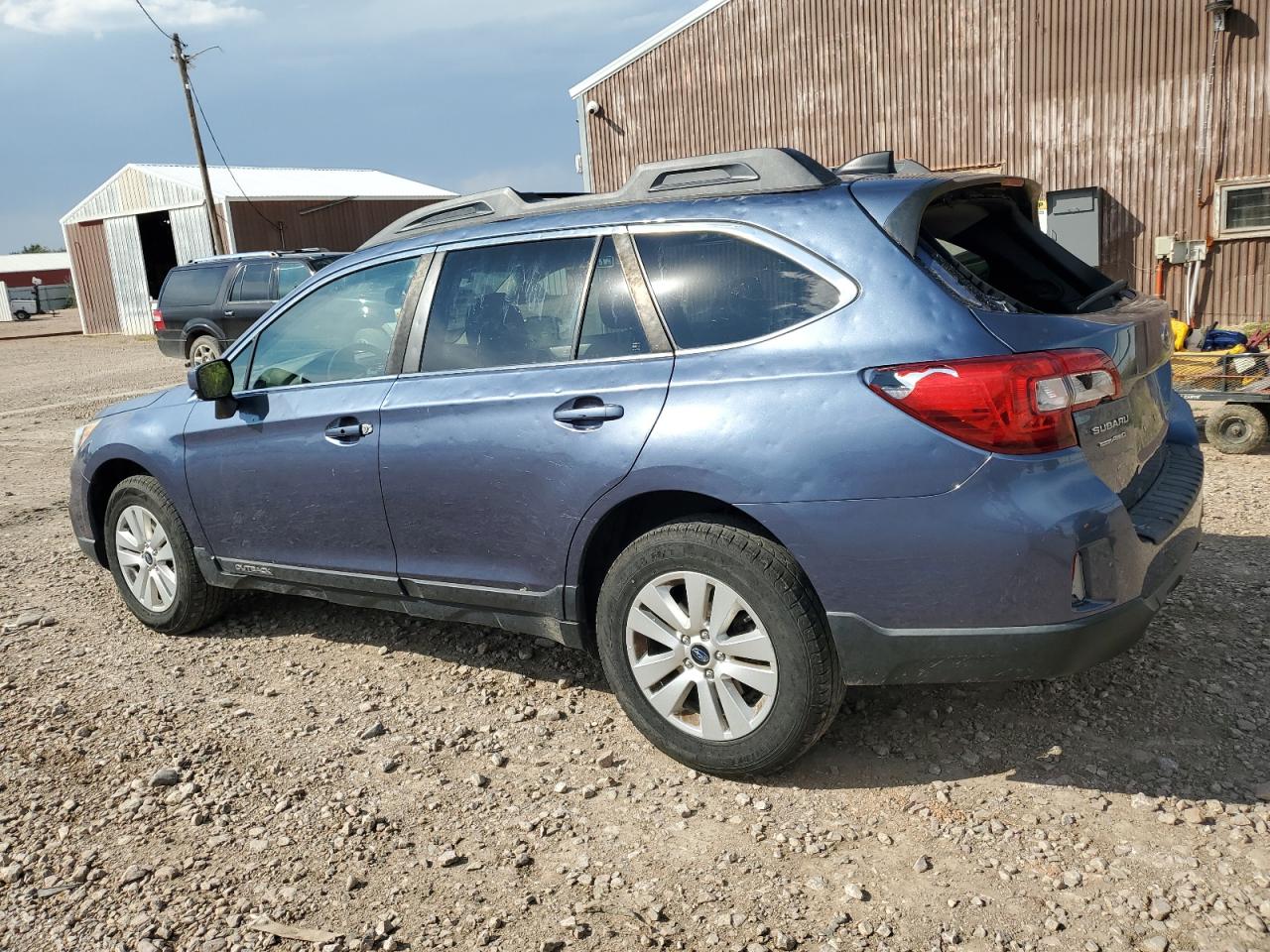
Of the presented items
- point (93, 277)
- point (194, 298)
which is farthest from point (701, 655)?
point (93, 277)

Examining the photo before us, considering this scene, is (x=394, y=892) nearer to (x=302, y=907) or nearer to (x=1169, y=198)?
(x=302, y=907)

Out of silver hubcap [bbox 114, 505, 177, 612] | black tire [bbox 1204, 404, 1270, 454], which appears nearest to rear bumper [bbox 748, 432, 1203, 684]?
silver hubcap [bbox 114, 505, 177, 612]

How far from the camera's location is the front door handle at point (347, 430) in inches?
153

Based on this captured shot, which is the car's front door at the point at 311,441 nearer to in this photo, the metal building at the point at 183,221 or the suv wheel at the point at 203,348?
the suv wheel at the point at 203,348

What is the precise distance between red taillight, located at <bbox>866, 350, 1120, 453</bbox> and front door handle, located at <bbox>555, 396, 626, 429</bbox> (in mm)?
850

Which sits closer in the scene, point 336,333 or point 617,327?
point 617,327

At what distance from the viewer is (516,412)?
3.47 m

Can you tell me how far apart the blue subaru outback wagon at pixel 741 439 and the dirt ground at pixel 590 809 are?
→ 0.34 m

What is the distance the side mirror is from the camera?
14.0 ft

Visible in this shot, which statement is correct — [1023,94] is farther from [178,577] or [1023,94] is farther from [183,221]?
[183,221]

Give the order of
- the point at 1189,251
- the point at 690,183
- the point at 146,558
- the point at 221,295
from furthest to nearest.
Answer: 1. the point at 221,295
2. the point at 1189,251
3. the point at 146,558
4. the point at 690,183

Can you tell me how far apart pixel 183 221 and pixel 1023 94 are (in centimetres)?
2278

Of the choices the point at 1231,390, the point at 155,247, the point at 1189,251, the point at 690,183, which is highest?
the point at 155,247

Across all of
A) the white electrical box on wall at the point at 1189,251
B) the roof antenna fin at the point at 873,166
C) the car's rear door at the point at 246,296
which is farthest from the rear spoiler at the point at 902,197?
the car's rear door at the point at 246,296
